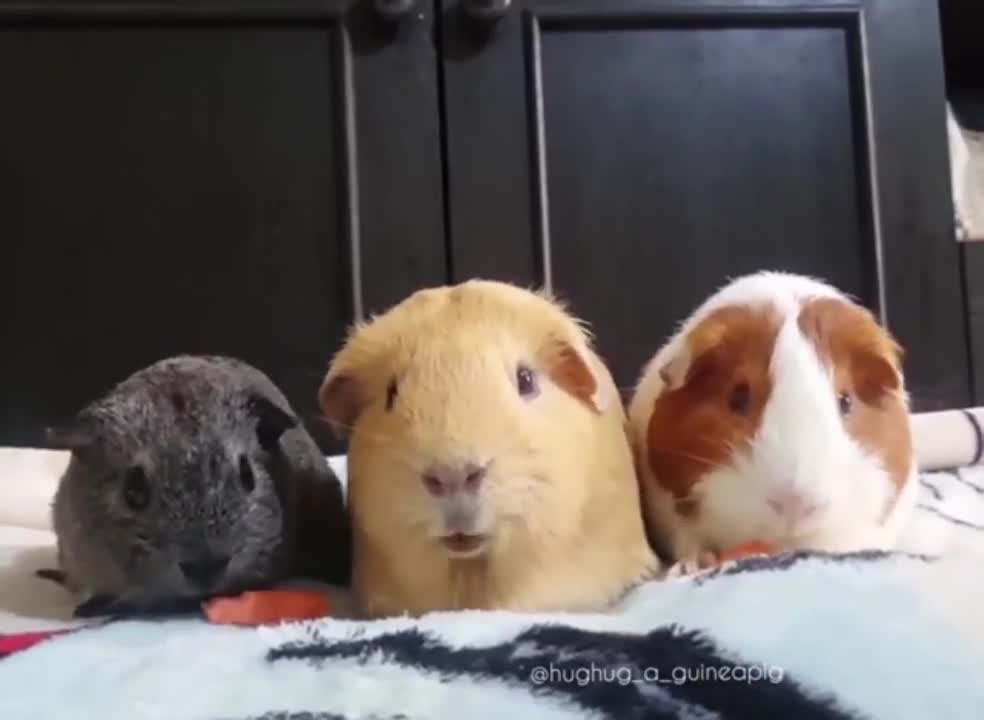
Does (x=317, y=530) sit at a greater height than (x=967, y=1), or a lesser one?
lesser

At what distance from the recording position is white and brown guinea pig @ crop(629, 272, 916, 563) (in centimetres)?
72

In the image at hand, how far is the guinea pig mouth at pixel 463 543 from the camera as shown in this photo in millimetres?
651

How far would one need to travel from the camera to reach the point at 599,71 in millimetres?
1397

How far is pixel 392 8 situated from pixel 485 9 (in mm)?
104

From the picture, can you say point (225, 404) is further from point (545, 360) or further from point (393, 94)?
point (393, 94)

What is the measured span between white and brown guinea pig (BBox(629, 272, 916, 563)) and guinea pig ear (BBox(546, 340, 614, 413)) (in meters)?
0.08

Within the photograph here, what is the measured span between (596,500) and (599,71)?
31.9 inches

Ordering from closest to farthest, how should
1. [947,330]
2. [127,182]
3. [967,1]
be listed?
[127,182] < [947,330] < [967,1]

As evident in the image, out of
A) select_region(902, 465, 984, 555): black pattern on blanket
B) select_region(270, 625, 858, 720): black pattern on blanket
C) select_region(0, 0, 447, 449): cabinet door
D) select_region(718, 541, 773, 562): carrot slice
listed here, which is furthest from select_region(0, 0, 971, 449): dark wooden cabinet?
select_region(270, 625, 858, 720): black pattern on blanket

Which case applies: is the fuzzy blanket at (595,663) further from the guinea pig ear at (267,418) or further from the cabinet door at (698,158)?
the cabinet door at (698,158)

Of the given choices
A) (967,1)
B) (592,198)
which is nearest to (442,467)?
(592,198)

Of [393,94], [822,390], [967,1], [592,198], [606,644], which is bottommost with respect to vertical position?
[606,644]

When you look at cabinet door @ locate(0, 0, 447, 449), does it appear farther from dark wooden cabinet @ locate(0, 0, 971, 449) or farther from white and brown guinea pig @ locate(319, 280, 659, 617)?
white and brown guinea pig @ locate(319, 280, 659, 617)

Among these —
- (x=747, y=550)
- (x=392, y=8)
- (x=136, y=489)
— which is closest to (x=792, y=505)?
(x=747, y=550)
